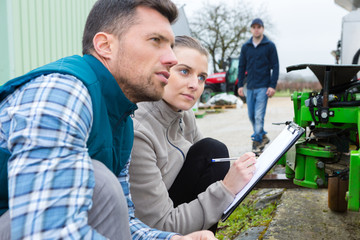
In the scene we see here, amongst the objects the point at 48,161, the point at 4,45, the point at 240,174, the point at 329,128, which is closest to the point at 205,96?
the point at 4,45

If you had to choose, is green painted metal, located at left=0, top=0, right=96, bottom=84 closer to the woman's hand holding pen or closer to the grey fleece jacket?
the grey fleece jacket

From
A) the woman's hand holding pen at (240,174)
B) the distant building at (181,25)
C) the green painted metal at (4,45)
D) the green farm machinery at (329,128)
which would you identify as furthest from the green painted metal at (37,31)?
the distant building at (181,25)

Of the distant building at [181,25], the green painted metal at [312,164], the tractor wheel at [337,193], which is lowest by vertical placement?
the tractor wheel at [337,193]

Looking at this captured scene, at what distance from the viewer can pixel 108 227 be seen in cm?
90

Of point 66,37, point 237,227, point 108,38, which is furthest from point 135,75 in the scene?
point 66,37

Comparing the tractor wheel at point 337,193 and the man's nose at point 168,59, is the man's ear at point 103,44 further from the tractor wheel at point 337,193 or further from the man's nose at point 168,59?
the tractor wheel at point 337,193

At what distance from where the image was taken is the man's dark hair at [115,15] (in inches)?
43.4

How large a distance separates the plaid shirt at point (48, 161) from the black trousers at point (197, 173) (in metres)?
1.03

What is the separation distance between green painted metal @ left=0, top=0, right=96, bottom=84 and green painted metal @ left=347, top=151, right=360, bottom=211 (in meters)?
3.70

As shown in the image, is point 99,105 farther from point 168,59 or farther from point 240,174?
point 240,174

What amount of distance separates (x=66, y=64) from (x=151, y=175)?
2.26 ft

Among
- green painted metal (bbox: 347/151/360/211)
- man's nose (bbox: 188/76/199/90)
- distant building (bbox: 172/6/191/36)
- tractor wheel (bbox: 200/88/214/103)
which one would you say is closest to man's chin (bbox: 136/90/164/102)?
man's nose (bbox: 188/76/199/90)

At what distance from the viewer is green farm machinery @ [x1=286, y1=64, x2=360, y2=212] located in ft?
7.11

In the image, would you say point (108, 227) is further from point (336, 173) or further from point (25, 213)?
point (336, 173)
